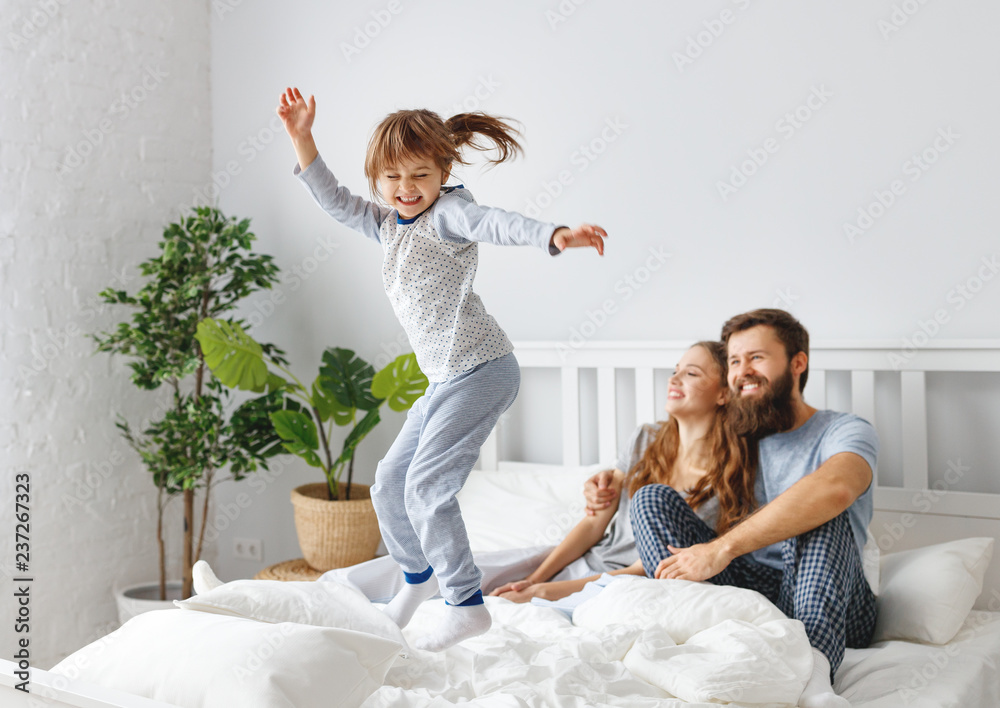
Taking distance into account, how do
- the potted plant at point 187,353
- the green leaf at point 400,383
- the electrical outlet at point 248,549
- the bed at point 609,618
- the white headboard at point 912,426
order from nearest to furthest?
1. the bed at point 609,618
2. the white headboard at point 912,426
3. the green leaf at point 400,383
4. the potted plant at point 187,353
5. the electrical outlet at point 248,549

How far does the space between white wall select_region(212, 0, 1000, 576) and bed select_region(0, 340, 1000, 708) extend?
5.5 inches

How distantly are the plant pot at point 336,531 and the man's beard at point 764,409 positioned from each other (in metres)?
1.15

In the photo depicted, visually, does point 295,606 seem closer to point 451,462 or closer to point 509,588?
point 451,462

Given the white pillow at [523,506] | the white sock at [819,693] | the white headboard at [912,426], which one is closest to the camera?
the white sock at [819,693]

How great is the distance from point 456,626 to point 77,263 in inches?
82.3

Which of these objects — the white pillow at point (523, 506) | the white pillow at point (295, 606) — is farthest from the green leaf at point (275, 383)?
the white pillow at point (295, 606)

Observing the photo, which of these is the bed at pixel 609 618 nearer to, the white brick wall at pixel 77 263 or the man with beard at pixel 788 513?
the man with beard at pixel 788 513

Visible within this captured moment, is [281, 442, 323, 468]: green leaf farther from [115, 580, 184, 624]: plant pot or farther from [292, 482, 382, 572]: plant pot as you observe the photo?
[115, 580, 184, 624]: plant pot

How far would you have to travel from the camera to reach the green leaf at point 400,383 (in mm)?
2482

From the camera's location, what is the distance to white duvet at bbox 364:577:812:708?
1.23 metres

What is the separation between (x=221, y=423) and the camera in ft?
8.80

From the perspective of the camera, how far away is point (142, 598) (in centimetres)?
288

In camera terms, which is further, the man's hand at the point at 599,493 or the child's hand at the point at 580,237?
the man's hand at the point at 599,493

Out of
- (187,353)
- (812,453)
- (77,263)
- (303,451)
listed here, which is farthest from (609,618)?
(77,263)
